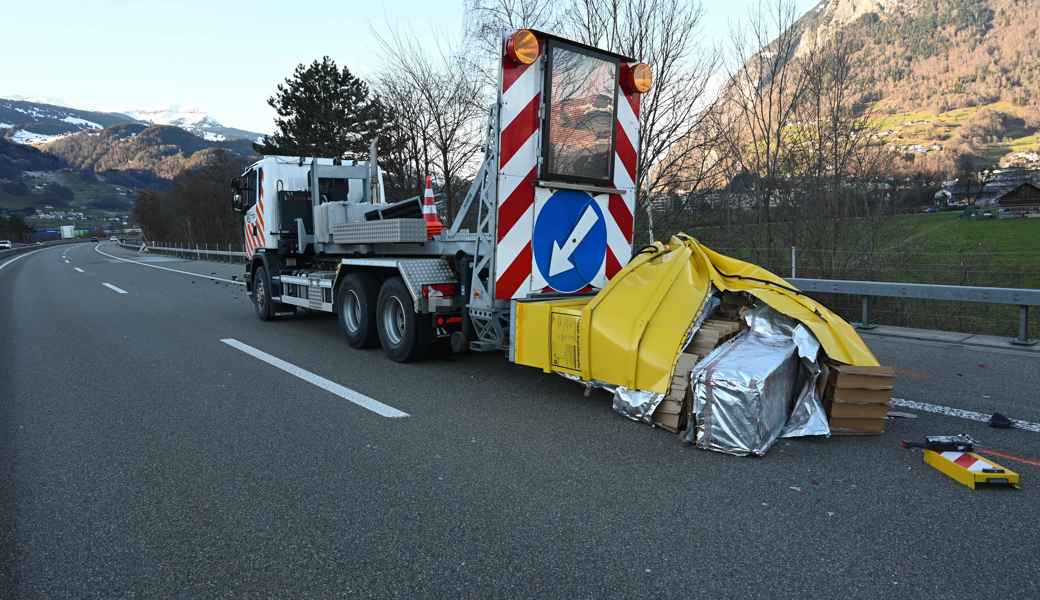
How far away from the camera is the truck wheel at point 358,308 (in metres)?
8.11

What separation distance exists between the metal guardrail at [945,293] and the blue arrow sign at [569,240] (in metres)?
4.15

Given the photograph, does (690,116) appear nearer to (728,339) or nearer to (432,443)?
(728,339)

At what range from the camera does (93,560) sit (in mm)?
3066

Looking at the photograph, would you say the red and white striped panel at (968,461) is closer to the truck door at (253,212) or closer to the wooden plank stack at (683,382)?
the wooden plank stack at (683,382)

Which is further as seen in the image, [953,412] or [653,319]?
[953,412]

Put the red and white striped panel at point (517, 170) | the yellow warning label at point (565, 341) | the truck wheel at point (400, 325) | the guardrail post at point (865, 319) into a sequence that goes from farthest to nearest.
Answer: the guardrail post at point (865, 319)
the truck wheel at point (400, 325)
the red and white striped panel at point (517, 170)
the yellow warning label at point (565, 341)

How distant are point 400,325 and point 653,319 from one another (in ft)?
11.3

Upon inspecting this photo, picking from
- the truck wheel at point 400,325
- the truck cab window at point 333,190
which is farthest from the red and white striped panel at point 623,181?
the truck cab window at point 333,190

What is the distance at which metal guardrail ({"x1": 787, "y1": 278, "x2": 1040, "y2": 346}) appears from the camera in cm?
766

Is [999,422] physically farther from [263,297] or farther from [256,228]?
[256,228]

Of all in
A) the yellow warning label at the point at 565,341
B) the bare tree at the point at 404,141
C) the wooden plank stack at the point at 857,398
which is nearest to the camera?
the wooden plank stack at the point at 857,398

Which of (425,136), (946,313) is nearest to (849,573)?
(946,313)

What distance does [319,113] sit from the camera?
41.5m

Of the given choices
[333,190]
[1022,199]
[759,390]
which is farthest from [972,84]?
[759,390]
